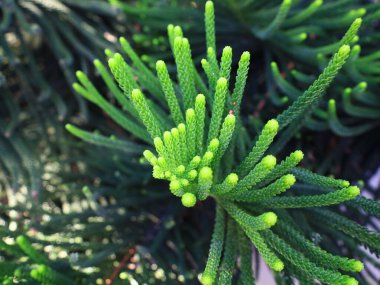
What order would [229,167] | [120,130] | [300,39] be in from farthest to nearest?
[120,130]
[300,39]
[229,167]

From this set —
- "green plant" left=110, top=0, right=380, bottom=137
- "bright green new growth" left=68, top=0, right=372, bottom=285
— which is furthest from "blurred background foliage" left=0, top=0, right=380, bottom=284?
"bright green new growth" left=68, top=0, right=372, bottom=285

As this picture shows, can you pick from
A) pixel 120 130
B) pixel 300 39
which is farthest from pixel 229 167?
pixel 120 130

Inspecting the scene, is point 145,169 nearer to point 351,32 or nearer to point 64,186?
point 64,186

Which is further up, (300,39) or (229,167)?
(300,39)

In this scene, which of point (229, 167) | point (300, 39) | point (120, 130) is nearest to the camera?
point (229, 167)

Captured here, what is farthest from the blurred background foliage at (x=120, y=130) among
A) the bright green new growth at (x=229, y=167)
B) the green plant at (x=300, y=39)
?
the bright green new growth at (x=229, y=167)

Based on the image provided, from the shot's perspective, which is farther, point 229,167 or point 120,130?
point 120,130

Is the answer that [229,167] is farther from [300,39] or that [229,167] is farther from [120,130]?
[120,130]

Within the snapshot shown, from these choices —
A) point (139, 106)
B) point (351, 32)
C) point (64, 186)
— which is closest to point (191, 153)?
point (139, 106)
